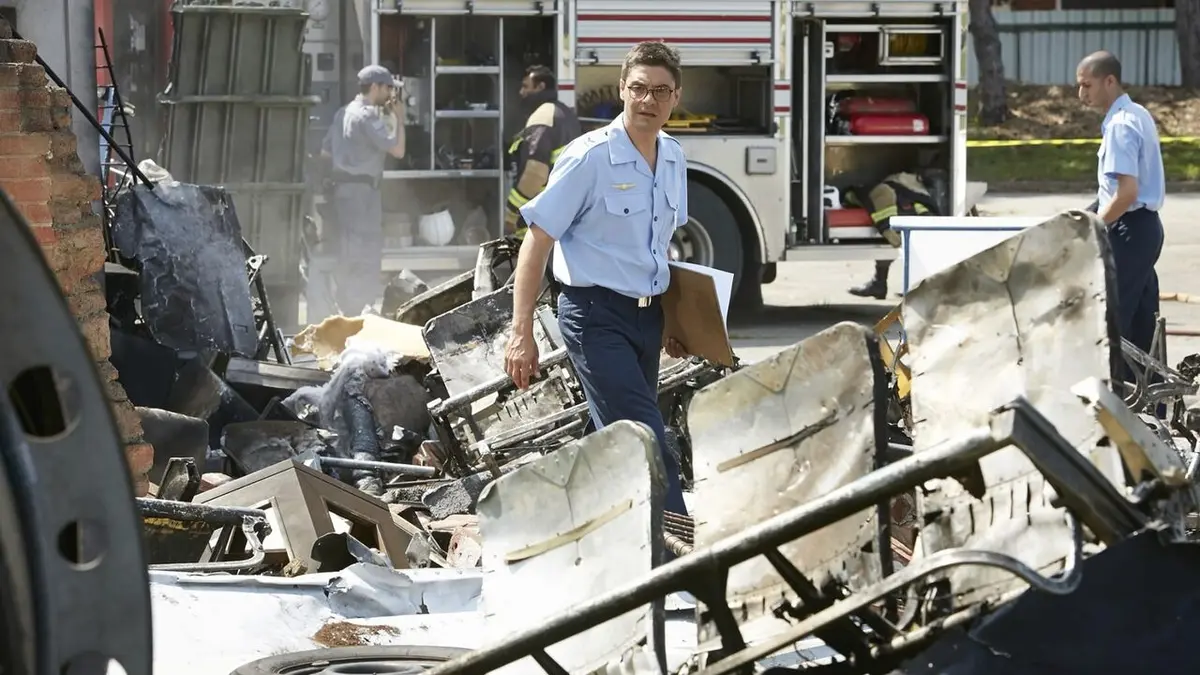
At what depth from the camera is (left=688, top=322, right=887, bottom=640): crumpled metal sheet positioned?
325 centimetres

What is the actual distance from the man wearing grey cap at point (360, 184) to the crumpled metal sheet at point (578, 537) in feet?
29.4

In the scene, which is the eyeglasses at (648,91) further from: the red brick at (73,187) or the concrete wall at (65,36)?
the concrete wall at (65,36)

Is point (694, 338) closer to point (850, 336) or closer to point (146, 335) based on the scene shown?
point (850, 336)

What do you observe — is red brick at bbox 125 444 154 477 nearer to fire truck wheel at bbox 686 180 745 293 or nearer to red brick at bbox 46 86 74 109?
red brick at bbox 46 86 74 109

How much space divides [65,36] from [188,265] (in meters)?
1.67

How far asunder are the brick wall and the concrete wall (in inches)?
42.7

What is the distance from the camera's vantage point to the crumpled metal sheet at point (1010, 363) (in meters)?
2.98

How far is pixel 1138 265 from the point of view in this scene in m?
8.45

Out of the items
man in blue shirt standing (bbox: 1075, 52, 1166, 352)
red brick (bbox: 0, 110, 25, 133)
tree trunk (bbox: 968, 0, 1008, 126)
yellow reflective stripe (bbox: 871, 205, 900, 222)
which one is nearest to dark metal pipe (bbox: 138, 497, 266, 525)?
red brick (bbox: 0, 110, 25, 133)

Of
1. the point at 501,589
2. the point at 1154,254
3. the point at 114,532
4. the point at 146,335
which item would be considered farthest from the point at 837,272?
the point at 114,532

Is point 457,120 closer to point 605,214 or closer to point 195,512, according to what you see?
point 605,214

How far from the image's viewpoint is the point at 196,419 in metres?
7.10

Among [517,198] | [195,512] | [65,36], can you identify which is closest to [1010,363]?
[195,512]

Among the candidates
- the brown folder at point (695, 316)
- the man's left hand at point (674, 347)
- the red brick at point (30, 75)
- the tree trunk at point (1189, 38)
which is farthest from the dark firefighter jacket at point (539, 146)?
the tree trunk at point (1189, 38)
